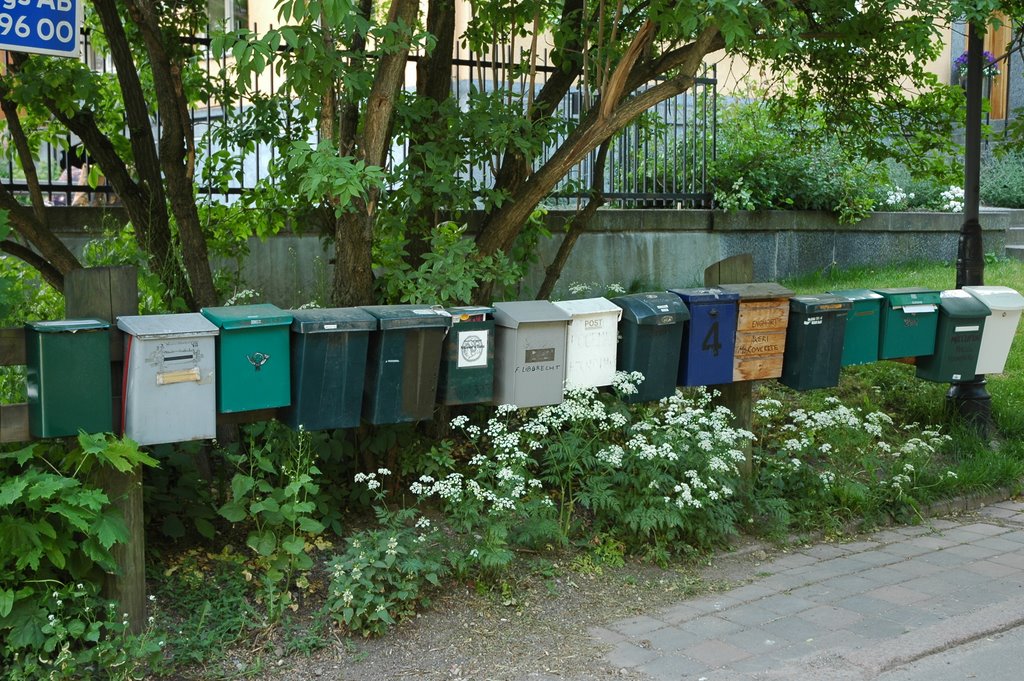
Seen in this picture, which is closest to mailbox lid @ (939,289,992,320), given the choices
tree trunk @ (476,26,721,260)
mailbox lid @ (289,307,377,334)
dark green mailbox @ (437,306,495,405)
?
tree trunk @ (476,26,721,260)

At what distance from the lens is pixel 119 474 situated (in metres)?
4.48

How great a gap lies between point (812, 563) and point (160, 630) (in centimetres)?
342

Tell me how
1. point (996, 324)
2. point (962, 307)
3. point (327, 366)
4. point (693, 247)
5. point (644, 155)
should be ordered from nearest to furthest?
point (327, 366) < point (962, 307) < point (996, 324) < point (644, 155) < point (693, 247)

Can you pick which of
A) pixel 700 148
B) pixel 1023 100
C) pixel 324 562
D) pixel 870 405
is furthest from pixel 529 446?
pixel 1023 100

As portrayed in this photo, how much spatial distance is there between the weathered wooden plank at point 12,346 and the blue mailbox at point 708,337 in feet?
11.1

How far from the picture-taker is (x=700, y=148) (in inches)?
453

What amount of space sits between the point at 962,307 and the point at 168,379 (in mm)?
5147

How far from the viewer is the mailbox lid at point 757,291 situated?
20.2 ft

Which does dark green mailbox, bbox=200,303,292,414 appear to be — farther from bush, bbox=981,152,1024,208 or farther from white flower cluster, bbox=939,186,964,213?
bush, bbox=981,152,1024,208

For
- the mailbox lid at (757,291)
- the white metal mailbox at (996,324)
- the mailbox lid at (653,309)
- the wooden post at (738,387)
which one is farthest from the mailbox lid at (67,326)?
the white metal mailbox at (996,324)

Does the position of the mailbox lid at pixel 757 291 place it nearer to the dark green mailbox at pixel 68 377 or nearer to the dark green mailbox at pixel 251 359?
the dark green mailbox at pixel 251 359

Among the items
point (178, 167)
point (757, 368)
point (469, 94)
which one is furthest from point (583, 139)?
point (178, 167)

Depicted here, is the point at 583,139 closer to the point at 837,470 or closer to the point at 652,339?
the point at 652,339

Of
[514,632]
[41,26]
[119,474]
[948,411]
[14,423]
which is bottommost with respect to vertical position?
[514,632]
